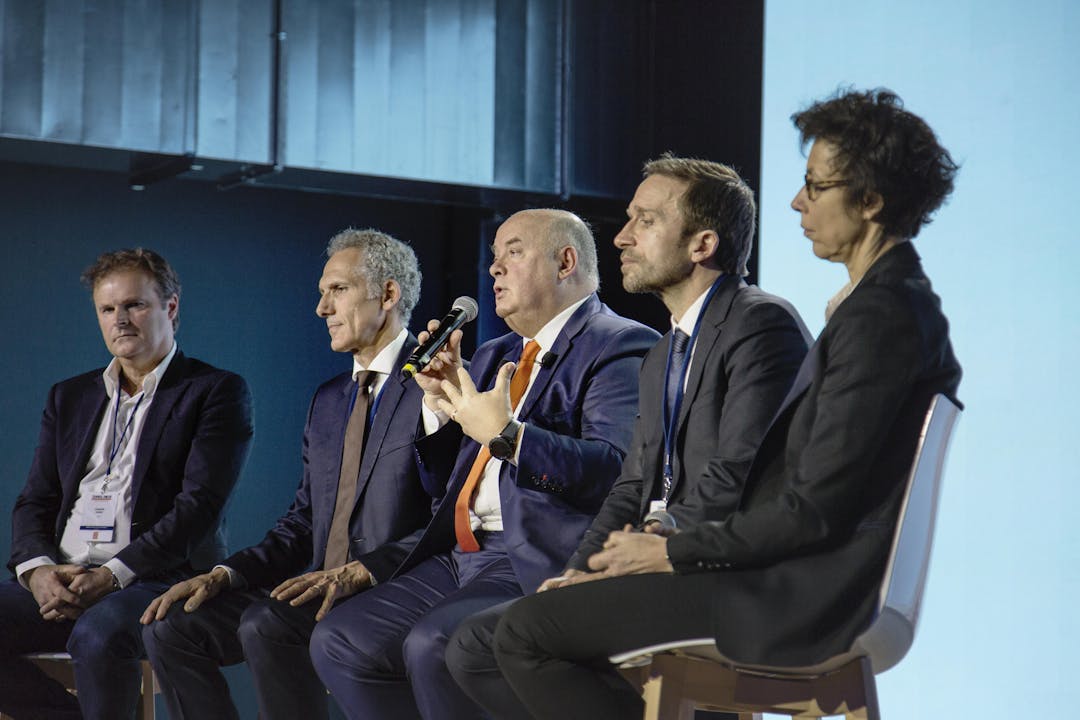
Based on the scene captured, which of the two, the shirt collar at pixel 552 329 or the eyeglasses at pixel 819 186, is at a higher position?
the eyeglasses at pixel 819 186

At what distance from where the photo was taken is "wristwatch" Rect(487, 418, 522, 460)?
2.71m

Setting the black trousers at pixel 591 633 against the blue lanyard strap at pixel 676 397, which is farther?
the blue lanyard strap at pixel 676 397

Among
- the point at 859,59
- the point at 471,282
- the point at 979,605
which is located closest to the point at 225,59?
the point at 471,282

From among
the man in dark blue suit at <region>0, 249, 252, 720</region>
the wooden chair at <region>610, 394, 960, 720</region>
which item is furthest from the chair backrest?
the man in dark blue suit at <region>0, 249, 252, 720</region>

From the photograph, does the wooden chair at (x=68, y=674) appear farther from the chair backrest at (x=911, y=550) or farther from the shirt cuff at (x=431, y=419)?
the chair backrest at (x=911, y=550)

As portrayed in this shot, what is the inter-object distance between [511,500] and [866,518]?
1.08 m

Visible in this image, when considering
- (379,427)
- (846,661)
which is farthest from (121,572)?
(846,661)

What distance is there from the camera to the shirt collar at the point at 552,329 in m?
3.20

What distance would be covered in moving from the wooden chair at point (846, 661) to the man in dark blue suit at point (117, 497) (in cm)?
178

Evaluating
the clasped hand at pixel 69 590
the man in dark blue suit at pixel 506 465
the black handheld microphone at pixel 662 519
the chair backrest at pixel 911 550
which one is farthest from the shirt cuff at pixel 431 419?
the chair backrest at pixel 911 550

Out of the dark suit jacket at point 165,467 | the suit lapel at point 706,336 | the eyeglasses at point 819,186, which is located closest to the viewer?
the eyeglasses at point 819,186

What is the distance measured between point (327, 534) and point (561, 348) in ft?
2.83

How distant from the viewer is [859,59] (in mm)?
3875

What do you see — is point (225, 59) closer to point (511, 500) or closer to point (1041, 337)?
point (511, 500)
